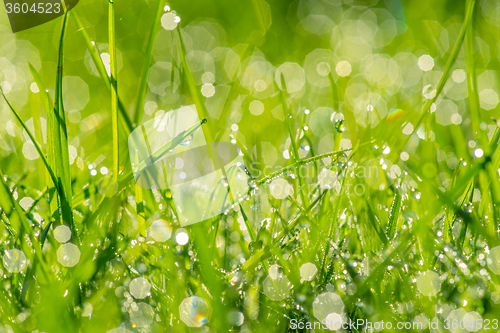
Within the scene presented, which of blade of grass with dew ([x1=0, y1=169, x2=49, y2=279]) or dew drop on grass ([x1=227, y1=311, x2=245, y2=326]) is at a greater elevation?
blade of grass with dew ([x1=0, y1=169, x2=49, y2=279])

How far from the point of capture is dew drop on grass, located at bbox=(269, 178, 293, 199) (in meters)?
0.79

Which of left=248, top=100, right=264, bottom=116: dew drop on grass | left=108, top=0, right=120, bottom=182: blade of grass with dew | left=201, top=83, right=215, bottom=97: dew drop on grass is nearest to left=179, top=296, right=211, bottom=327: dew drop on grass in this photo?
left=108, top=0, right=120, bottom=182: blade of grass with dew

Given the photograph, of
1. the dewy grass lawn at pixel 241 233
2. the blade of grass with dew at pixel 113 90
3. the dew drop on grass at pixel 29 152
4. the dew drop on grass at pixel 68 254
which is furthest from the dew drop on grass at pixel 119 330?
the dew drop on grass at pixel 29 152

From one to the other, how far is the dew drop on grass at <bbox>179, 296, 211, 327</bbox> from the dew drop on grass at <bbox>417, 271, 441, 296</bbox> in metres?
0.29

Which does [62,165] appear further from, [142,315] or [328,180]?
[328,180]

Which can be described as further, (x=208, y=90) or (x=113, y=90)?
(x=208, y=90)

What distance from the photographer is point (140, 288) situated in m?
0.55

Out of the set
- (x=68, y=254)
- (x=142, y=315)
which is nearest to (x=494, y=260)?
(x=142, y=315)

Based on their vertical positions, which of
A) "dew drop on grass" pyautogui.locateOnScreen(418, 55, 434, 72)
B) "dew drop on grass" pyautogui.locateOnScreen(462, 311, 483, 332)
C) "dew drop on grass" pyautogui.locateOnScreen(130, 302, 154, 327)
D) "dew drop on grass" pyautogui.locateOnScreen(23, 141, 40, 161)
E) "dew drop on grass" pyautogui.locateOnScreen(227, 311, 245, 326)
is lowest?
"dew drop on grass" pyautogui.locateOnScreen(418, 55, 434, 72)

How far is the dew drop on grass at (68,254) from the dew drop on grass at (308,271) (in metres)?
0.32

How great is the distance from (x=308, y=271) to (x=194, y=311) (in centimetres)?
17

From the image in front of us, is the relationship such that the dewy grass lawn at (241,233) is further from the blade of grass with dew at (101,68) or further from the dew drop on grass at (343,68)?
the dew drop on grass at (343,68)

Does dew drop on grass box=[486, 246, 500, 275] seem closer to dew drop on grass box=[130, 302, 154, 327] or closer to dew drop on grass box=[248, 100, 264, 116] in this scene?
dew drop on grass box=[130, 302, 154, 327]

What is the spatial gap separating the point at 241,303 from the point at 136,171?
258mm
